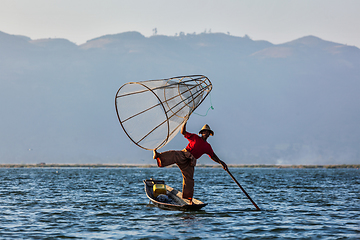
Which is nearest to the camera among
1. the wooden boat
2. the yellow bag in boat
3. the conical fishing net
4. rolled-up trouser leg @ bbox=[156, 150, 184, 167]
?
rolled-up trouser leg @ bbox=[156, 150, 184, 167]

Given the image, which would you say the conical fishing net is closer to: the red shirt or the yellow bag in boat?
the red shirt

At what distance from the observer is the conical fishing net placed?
17953 millimetres

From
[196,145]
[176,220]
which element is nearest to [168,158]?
[196,145]

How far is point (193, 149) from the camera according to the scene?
60.2 ft

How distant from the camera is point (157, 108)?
18.2 m

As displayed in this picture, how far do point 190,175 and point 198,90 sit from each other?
374 cm

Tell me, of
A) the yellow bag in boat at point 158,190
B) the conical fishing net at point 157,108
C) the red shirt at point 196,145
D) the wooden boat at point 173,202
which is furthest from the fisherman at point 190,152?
the yellow bag in boat at point 158,190

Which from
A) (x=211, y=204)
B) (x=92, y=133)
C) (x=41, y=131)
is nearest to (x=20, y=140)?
(x=41, y=131)

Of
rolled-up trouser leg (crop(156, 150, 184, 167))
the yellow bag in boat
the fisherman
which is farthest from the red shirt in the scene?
the yellow bag in boat

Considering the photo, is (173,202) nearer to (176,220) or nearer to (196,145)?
(176,220)

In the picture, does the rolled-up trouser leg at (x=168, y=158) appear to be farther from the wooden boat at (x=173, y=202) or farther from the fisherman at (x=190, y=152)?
the wooden boat at (x=173, y=202)

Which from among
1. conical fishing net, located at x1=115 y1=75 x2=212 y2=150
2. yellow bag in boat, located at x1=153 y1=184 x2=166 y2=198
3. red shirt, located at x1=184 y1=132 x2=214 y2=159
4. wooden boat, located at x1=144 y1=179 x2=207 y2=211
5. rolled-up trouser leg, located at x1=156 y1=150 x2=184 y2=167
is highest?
conical fishing net, located at x1=115 y1=75 x2=212 y2=150

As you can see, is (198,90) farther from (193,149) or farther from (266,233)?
(266,233)

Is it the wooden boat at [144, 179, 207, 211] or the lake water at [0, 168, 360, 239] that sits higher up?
the wooden boat at [144, 179, 207, 211]
